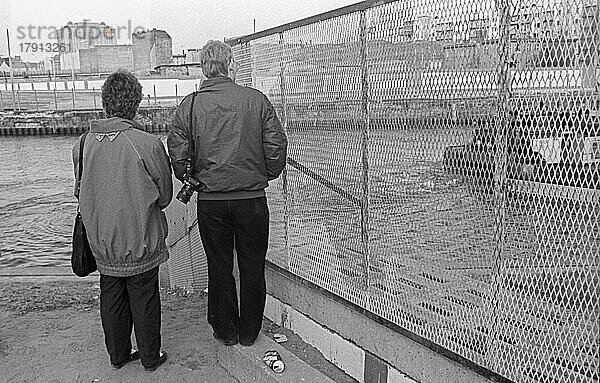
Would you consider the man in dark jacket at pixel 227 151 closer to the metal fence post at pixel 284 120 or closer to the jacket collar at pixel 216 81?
the jacket collar at pixel 216 81

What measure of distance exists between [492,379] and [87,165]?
2768mm

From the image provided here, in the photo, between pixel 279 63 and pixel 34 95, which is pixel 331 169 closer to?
pixel 279 63

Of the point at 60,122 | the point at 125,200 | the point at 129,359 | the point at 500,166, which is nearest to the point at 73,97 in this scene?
the point at 60,122

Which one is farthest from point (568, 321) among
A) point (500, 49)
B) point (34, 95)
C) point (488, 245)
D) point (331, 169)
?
point (34, 95)

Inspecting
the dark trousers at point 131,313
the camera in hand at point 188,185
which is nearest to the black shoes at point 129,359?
the dark trousers at point 131,313

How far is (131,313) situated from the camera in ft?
16.5

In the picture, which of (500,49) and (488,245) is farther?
(488,245)

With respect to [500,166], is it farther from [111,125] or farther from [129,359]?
[129,359]

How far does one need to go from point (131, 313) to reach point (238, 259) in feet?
2.78

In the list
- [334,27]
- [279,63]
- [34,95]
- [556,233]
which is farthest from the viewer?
[34,95]

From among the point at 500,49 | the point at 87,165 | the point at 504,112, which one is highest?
the point at 500,49

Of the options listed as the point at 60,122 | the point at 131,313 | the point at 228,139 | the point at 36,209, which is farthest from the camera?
the point at 60,122

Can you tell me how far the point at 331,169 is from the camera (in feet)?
16.1

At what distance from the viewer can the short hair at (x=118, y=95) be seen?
4684 mm
